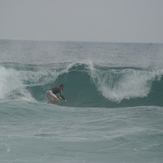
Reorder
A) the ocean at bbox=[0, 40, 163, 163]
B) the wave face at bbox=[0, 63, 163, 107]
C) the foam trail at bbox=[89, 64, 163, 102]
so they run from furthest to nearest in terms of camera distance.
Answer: the foam trail at bbox=[89, 64, 163, 102], the wave face at bbox=[0, 63, 163, 107], the ocean at bbox=[0, 40, 163, 163]

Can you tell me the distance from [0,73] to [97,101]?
7468mm

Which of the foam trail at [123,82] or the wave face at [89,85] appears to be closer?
the wave face at [89,85]

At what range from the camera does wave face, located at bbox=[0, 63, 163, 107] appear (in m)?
18.2

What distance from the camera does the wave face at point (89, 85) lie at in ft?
59.8

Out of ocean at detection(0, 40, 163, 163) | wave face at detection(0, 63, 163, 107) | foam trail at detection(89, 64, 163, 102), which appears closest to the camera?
ocean at detection(0, 40, 163, 163)

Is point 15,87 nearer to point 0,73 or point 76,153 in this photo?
point 0,73

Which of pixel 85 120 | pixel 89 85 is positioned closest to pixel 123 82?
pixel 89 85

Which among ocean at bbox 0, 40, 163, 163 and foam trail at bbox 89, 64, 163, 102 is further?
foam trail at bbox 89, 64, 163, 102

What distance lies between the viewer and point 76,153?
7.45m

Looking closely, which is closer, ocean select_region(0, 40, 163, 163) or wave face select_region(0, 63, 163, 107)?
ocean select_region(0, 40, 163, 163)

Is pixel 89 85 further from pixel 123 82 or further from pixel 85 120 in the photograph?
pixel 85 120

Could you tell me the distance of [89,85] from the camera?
2052cm

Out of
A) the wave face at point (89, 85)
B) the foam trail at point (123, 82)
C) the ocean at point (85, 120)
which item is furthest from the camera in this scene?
the foam trail at point (123, 82)

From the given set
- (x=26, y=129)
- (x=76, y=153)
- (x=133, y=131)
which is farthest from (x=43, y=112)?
(x=76, y=153)
